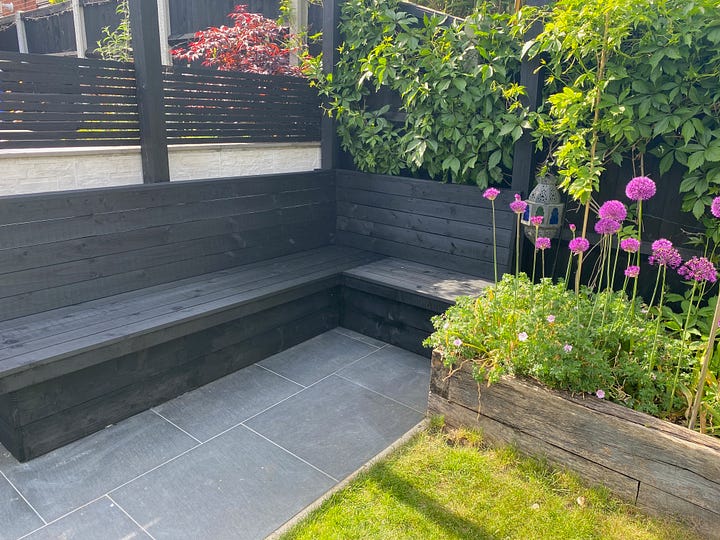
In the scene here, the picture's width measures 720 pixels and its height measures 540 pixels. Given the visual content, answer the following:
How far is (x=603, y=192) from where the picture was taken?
3.07 m

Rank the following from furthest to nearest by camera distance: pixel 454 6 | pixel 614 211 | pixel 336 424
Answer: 1. pixel 454 6
2. pixel 336 424
3. pixel 614 211

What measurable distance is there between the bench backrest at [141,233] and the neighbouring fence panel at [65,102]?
0.93ft

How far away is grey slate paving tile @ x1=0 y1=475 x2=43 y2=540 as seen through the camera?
1.88 meters

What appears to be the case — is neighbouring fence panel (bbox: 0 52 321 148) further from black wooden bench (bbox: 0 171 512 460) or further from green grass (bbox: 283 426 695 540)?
green grass (bbox: 283 426 695 540)

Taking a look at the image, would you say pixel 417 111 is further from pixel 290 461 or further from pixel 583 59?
pixel 290 461

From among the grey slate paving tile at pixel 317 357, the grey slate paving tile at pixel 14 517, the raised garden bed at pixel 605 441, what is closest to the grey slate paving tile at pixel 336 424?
the grey slate paving tile at pixel 317 357

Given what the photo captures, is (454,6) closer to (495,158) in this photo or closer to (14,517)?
(495,158)

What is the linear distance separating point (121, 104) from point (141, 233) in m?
0.70

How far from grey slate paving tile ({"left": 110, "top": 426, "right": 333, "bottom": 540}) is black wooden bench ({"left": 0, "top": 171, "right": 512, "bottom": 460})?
1.71ft

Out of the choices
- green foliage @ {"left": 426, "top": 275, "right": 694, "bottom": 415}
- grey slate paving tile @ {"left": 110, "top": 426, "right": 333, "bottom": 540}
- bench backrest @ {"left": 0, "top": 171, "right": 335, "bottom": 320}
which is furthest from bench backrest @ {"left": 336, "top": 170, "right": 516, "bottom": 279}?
grey slate paving tile @ {"left": 110, "top": 426, "right": 333, "bottom": 540}

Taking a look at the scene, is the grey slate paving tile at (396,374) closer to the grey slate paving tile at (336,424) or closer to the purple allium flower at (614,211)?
the grey slate paving tile at (336,424)

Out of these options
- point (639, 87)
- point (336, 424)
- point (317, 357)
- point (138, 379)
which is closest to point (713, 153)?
point (639, 87)

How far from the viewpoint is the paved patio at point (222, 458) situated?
1950 mm

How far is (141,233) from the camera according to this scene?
3033 millimetres
